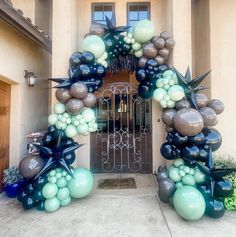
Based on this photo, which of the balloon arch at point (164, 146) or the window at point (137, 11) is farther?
the window at point (137, 11)

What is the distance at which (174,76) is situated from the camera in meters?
4.79

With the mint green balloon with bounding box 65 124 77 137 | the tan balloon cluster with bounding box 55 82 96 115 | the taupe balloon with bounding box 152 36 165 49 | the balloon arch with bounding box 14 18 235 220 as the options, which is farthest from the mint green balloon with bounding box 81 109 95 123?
the taupe balloon with bounding box 152 36 165 49

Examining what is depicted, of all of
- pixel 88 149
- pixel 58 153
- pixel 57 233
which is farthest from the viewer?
pixel 88 149

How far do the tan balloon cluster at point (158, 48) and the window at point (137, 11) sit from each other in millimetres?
1958

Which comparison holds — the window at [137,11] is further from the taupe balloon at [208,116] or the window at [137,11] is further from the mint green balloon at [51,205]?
the mint green balloon at [51,205]

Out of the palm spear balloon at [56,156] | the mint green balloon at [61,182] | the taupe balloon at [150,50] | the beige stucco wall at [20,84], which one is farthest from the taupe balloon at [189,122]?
the beige stucco wall at [20,84]

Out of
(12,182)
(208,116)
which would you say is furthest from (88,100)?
(12,182)

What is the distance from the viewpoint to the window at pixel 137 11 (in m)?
6.84

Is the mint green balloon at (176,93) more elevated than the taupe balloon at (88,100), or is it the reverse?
the mint green balloon at (176,93)

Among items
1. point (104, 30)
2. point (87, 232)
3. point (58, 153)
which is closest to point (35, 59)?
point (104, 30)

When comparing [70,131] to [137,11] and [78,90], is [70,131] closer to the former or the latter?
[78,90]

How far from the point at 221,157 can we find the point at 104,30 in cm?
493

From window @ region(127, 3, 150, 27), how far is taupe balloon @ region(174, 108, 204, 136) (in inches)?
164

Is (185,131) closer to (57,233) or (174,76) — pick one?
(174,76)
